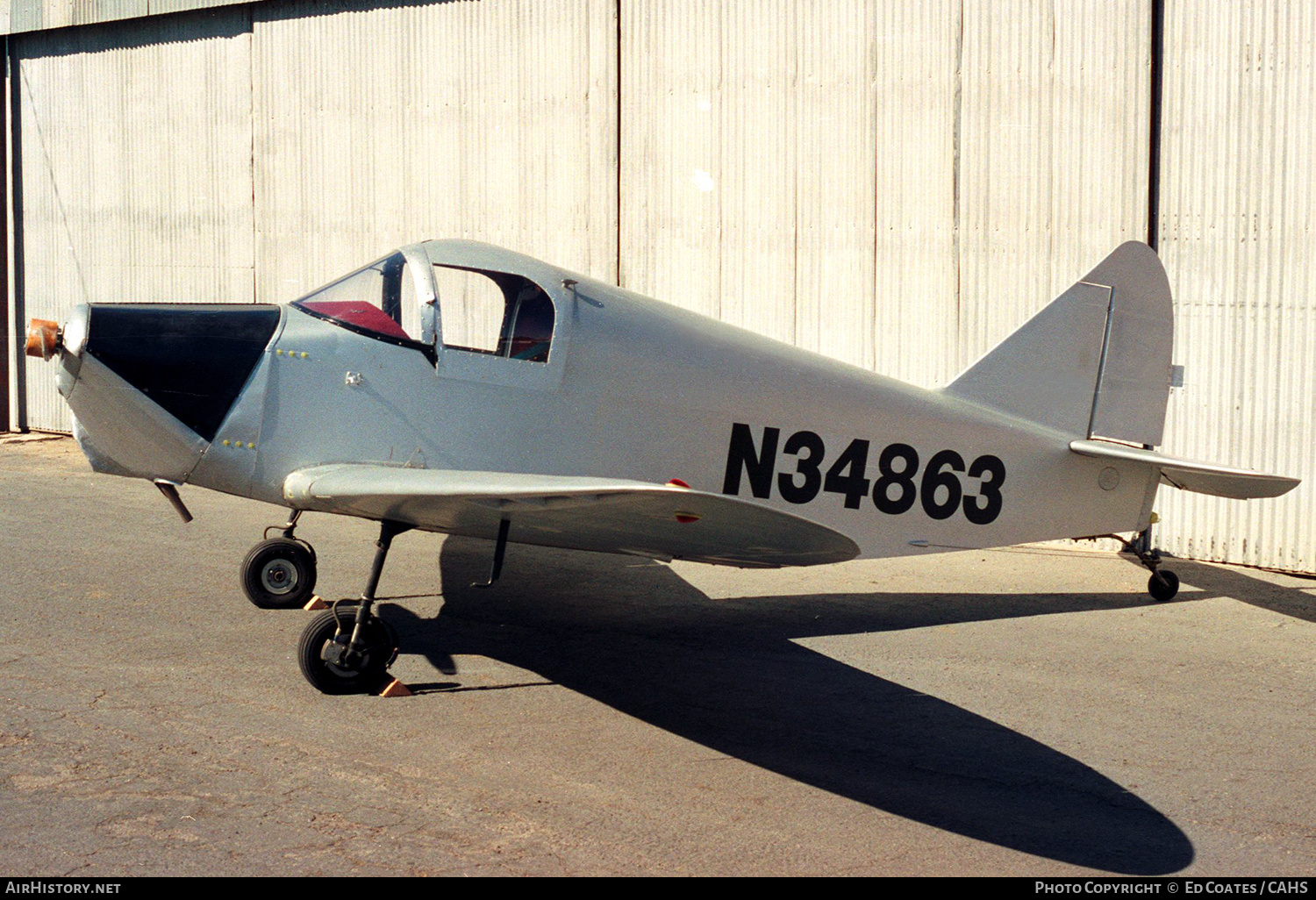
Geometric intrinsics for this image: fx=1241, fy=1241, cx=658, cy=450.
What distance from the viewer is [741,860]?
177 inches

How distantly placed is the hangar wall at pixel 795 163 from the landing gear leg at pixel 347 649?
5.81 meters

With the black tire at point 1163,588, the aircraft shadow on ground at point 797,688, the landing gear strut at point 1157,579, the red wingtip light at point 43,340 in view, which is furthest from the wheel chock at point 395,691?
the black tire at point 1163,588

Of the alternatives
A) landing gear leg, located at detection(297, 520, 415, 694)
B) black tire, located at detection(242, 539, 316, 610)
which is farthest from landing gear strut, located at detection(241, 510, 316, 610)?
landing gear leg, located at detection(297, 520, 415, 694)

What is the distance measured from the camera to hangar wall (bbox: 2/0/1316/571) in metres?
9.39

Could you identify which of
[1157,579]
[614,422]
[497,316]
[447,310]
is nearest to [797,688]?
[614,422]

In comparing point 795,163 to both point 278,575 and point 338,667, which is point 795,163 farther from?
point 338,667

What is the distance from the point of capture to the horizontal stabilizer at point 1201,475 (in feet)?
23.9

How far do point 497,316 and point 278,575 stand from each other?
236cm

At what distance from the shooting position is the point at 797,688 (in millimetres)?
6555

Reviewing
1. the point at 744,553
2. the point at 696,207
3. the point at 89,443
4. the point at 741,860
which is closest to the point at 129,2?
the point at 696,207

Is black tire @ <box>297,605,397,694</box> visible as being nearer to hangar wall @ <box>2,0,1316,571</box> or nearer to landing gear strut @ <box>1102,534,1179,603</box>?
landing gear strut @ <box>1102,534,1179,603</box>

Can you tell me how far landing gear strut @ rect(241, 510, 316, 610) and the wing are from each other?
135 cm

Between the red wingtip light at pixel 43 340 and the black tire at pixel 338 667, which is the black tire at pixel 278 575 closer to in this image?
the black tire at pixel 338 667

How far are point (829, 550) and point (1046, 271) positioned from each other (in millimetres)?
5920
